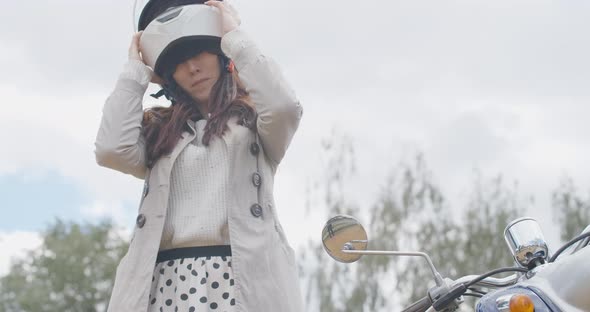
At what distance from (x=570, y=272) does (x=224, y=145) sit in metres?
1.38

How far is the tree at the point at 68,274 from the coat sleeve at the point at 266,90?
1220 inches

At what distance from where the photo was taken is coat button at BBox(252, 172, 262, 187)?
301 centimetres

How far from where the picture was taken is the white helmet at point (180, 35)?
3203mm

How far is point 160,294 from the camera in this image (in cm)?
291

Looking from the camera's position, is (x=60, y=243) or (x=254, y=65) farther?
(x=60, y=243)

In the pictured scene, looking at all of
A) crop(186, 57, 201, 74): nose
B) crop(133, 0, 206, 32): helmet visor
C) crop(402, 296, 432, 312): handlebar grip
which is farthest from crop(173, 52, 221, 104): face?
crop(402, 296, 432, 312): handlebar grip

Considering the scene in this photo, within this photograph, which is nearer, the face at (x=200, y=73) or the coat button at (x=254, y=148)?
the coat button at (x=254, y=148)

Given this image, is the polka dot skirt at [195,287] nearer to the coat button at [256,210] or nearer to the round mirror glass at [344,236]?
the coat button at [256,210]

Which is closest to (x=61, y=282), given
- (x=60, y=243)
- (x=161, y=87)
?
(x=60, y=243)

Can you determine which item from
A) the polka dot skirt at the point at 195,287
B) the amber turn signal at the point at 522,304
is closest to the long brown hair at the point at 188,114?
the polka dot skirt at the point at 195,287

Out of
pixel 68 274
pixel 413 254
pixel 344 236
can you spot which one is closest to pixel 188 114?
pixel 344 236

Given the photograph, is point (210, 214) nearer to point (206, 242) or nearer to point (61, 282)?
point (206, 242)

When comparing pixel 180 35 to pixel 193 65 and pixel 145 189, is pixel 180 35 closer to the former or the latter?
pixel 193 65

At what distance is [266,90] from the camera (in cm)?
296
